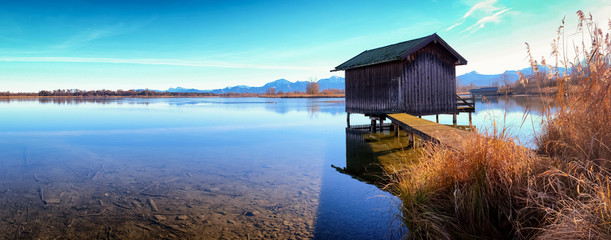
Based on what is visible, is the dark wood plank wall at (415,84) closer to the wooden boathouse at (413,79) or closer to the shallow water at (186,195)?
Answer: the wooden boathouse at (413,79)

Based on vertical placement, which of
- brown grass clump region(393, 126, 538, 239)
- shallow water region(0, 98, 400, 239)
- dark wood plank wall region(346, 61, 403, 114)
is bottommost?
shallow water region(0, 98, 400, 239)

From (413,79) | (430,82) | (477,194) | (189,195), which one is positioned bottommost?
(189,195)

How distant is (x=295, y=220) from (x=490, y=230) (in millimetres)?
2939

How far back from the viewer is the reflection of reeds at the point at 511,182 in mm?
3830

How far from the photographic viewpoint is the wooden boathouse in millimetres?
17250

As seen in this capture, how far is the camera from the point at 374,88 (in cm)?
1917

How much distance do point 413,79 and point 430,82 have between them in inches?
51.0

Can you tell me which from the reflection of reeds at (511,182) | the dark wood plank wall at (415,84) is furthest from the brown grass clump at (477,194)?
the dark wood plank wall at (415,84)

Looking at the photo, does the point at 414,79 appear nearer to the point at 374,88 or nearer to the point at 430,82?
the point at 430,82

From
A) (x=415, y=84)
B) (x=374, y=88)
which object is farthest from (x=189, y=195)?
(x=374, y=88)

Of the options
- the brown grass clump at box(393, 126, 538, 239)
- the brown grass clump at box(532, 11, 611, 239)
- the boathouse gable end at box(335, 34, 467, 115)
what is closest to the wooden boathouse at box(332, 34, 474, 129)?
the boathouse gable end at box(335, 34, 467, 115)

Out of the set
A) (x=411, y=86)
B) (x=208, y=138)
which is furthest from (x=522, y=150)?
(x=208, y=138)

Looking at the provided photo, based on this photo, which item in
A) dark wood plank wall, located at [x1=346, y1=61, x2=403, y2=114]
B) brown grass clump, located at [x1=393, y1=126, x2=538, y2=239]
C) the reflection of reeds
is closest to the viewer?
the reflection of reeds

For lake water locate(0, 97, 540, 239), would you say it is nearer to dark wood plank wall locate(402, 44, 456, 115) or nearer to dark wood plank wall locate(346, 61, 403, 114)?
dark wood plank wall locate(346, 61, 403, 114)
